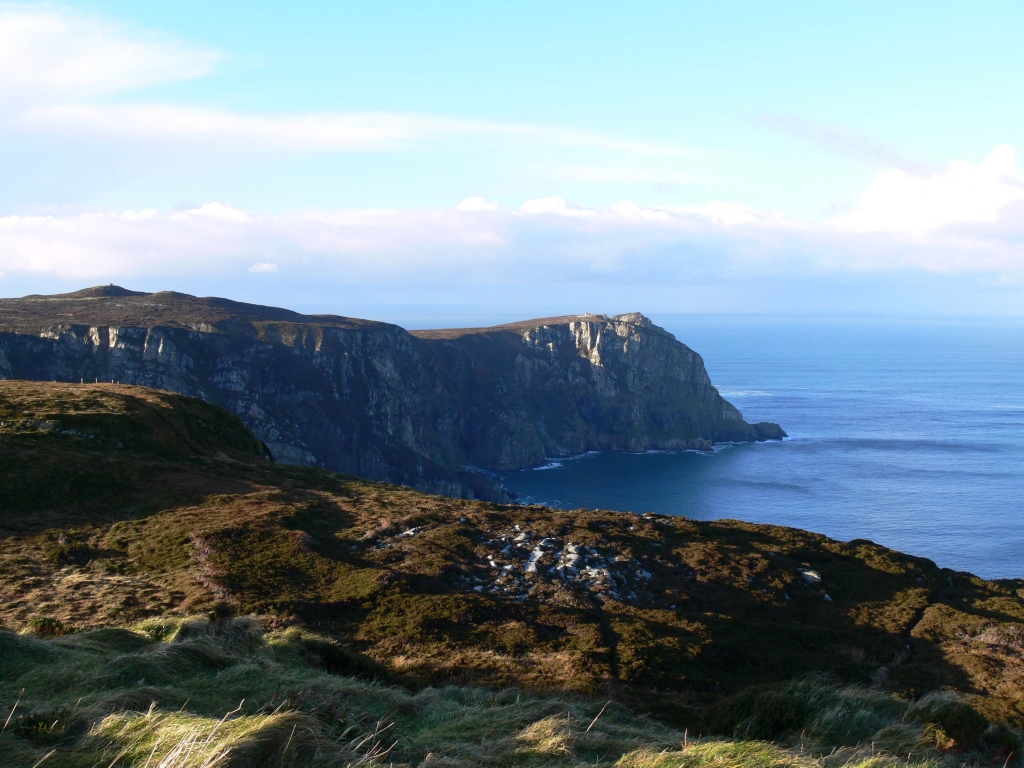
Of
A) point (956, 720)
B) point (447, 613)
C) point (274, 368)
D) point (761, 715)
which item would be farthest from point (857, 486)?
point (761, 715)

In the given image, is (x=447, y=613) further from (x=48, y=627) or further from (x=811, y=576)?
(x=811, y=576)

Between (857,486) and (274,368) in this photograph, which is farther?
(274,368)

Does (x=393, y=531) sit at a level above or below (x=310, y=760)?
below

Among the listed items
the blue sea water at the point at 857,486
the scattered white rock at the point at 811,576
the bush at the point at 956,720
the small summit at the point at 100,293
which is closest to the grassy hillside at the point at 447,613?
the bush at the point at 956,720

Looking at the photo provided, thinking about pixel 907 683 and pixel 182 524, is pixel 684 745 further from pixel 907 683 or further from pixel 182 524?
pixel 182 524

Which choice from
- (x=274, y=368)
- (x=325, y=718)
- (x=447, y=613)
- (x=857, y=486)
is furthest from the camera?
(x=274, y=368)

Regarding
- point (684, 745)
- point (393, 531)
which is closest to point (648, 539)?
point (393, 531)

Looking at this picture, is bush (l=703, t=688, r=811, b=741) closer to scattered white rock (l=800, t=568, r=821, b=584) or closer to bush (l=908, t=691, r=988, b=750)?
bush (l=908, t=691, r=988, b=750)
